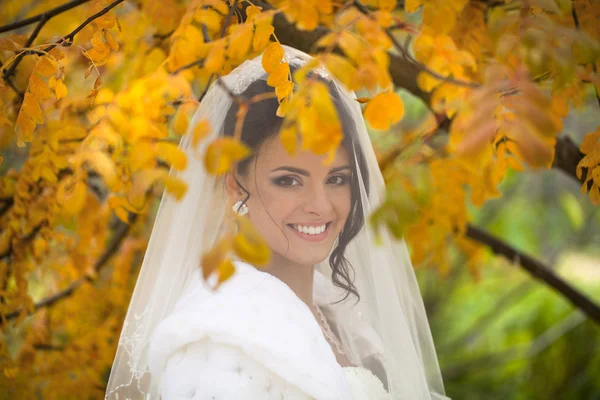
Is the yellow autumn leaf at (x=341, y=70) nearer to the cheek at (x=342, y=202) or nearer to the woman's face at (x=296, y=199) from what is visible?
the woman's face at (x=296, y=199)

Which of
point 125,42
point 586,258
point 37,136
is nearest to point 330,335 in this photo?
point 37,136

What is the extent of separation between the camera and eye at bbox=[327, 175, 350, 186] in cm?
186

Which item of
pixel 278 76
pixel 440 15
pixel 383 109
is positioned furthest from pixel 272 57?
pixel 440 15

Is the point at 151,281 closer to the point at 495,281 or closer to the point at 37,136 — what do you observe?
the point at 37,136

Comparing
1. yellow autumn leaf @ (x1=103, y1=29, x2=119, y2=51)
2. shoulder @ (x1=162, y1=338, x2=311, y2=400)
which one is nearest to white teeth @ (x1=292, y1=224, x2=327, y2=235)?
shoulder @ (x1=162, y1=338, x2=311, y2=400)

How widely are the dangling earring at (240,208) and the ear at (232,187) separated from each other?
0.06ft

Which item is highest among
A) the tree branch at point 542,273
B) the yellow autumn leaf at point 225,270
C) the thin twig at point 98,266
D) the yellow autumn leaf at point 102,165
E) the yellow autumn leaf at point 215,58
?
the yellow autumn leaf at point 215,58

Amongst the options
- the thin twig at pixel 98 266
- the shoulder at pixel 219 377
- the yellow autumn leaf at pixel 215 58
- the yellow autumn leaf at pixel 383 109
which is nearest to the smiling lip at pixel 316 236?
the shoulder at pixel 219 377

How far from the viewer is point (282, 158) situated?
5.77 feet

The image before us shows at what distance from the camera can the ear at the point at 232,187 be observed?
185 cm

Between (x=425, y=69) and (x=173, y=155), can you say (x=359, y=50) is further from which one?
(x=173, y=155)

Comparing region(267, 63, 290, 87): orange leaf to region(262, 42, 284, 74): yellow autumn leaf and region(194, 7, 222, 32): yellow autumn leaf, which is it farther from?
region(194, 7, 222, 32): yellow autumn leaf

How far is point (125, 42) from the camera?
2652 mm

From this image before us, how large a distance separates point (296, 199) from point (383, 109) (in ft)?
1.58
